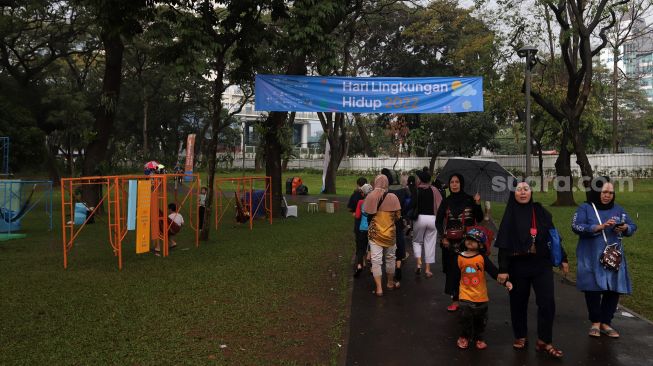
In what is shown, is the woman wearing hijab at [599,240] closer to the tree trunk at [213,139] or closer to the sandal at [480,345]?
the sandal at [480,345]

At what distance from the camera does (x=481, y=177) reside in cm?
1199

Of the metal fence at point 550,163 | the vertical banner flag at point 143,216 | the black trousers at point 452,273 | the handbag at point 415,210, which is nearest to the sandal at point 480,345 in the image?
the black trousers at point 452,273

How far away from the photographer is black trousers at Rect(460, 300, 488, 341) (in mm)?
5148

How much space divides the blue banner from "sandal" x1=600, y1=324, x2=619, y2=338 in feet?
25.6

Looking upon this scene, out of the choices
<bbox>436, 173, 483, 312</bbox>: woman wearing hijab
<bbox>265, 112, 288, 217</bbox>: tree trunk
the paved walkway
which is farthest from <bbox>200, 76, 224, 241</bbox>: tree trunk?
<bbox>436, 173, 483, 312</bbox>: woman wearing hijab

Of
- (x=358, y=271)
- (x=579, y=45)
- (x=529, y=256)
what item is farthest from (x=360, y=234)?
(x=579, y=45)

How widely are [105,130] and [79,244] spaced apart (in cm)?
568

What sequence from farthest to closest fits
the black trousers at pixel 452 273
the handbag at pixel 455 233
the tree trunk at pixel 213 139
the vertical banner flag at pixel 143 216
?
the tree trunk at pixel 213 139, the vertical banner flag at pixel 143 216, the black trousers at pixel 452 273, the handbag at pixel 455 233

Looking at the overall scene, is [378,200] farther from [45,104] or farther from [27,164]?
[45,104]

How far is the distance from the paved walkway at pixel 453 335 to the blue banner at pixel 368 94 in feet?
20.3

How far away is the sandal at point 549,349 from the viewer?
16.0 ft

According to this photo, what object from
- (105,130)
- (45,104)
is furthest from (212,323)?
(45,104)

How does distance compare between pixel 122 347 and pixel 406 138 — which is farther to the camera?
pixel 406 138

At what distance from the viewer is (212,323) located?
5.99 meters
